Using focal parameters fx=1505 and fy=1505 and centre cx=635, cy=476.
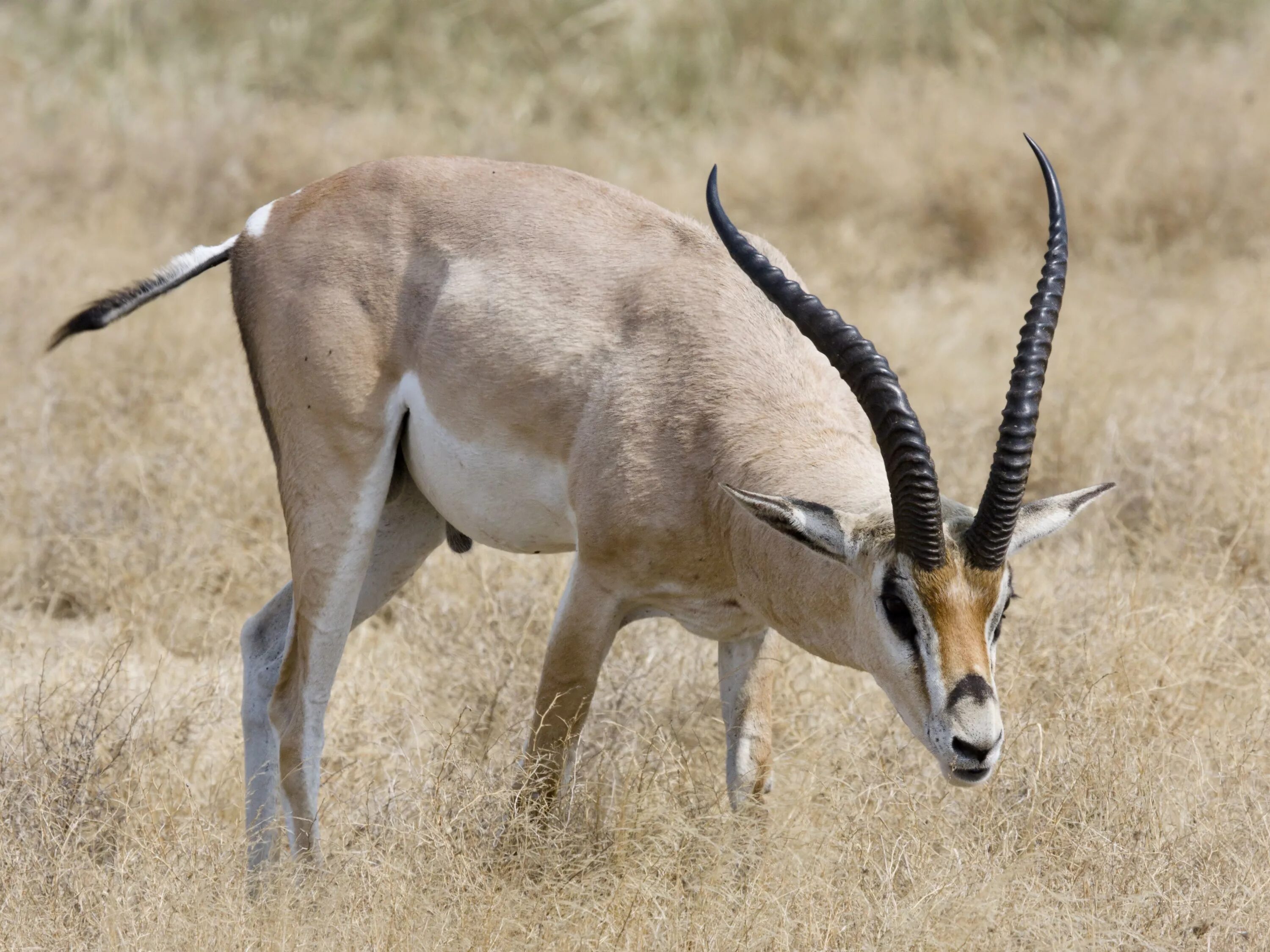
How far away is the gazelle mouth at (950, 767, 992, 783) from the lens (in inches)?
149

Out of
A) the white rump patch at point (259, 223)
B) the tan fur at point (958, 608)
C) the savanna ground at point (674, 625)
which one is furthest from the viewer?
the white rump patch at point (259, 223)

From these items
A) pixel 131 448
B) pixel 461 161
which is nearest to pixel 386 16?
pixel 131 448

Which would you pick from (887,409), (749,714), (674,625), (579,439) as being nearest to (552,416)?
(579,439)

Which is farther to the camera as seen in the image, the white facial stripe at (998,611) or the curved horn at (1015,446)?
the white facial stripe at (998,611)

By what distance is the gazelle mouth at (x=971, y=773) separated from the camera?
12.4 feet

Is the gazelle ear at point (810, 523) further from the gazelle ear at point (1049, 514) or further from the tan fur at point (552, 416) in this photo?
the gazelle ear at point (1049, 514)

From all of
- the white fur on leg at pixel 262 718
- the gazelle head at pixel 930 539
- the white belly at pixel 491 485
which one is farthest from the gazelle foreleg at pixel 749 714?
the white fur on leg at pixel 262 718

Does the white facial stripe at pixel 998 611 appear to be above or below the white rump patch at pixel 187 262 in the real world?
above

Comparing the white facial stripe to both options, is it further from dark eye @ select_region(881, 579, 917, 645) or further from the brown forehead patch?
dark eye @ select_region(881, 579, 917, 645)

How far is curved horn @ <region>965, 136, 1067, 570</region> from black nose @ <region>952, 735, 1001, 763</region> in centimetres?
46

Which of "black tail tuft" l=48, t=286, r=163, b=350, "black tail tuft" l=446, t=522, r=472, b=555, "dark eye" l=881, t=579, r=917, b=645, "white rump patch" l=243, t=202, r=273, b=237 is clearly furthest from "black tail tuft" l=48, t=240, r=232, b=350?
"dark eye" l=881, t=579, r=917, b=645

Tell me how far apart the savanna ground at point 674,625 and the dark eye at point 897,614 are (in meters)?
0.75

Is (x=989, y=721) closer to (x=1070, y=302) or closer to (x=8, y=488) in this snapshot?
(x=8, y=488)

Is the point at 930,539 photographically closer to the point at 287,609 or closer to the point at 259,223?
the point at 287,609
